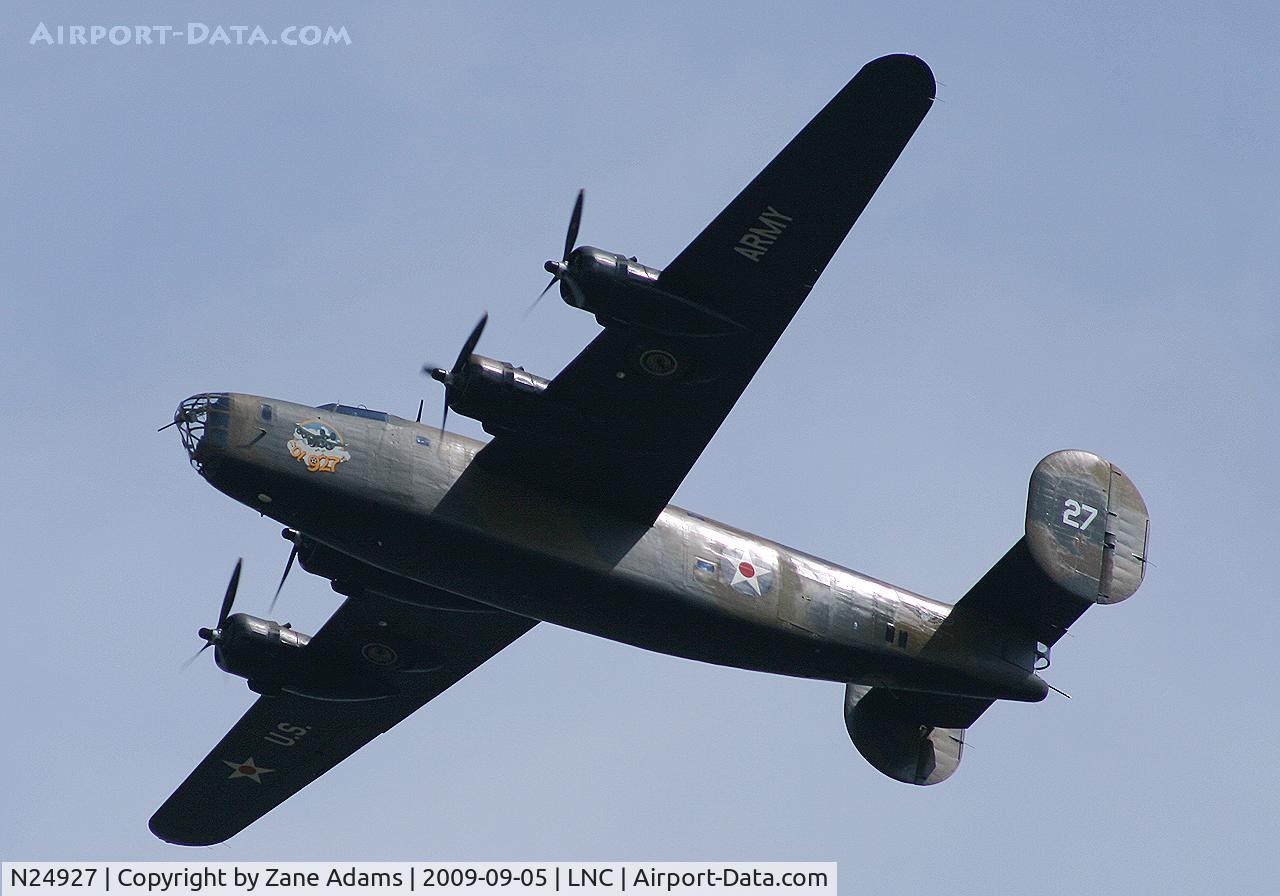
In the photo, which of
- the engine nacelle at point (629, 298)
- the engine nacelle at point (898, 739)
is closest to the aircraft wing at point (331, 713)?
the engine nacelle at point (898, 739)

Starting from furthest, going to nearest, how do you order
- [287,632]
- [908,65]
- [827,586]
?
[287,632], [827,586], [908,65]

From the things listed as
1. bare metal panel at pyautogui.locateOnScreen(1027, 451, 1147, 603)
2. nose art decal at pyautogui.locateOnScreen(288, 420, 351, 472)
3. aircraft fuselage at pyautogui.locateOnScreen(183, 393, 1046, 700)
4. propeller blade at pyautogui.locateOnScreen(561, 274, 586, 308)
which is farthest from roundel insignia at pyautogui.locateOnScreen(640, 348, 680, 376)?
bare metal panel at pyautogui.locateOnScreen(1027, 451, 1147, 603)

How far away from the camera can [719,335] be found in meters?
24.7

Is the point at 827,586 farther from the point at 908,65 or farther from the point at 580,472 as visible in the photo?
the point at 908,65

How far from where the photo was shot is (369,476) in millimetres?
24828

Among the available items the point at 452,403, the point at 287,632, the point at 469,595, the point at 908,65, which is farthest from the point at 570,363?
the point at 287,632

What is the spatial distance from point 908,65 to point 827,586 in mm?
7869

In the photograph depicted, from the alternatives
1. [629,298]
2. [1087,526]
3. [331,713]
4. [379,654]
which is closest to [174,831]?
[331,713]

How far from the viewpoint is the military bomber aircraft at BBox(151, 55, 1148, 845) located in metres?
24.1

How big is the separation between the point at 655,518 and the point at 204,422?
646cm

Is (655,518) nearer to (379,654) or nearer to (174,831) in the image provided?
(379,654)

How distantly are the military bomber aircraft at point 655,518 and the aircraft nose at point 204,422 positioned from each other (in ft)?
0.10

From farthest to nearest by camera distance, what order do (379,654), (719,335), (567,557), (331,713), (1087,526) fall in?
(331,713) → (379,654) → (1087,526) → (567,557) → (719,335)

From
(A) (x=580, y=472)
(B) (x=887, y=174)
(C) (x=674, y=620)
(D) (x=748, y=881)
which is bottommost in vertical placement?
(D) (x=748, y=881)
